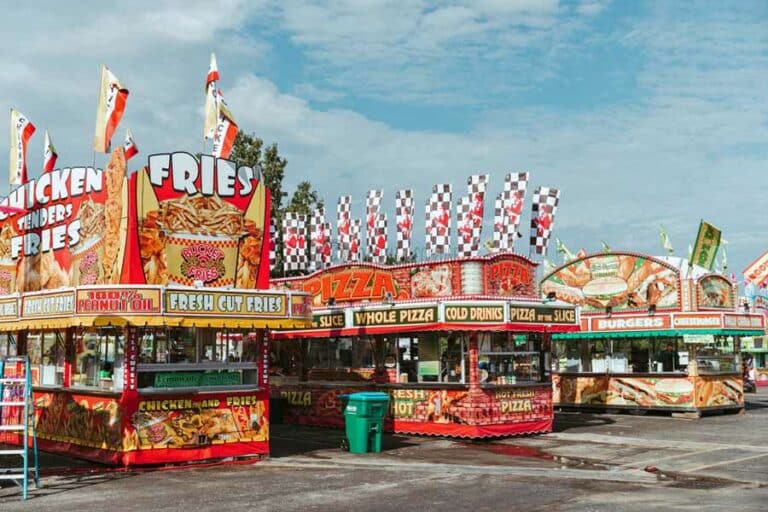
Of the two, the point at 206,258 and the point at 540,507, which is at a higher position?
the point at 206,258

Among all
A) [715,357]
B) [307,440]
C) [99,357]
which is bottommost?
[307,440]

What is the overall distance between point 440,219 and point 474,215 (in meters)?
1.11

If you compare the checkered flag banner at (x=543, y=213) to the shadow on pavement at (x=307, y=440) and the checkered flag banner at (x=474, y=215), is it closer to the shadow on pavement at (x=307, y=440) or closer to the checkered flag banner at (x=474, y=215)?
the checkered flag banner at (x=474, y=215)

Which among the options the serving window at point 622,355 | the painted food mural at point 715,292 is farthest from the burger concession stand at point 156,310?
the painted food mural at point 715,292

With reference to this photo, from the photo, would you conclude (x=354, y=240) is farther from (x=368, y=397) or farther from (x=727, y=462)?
(x=727, y=462)

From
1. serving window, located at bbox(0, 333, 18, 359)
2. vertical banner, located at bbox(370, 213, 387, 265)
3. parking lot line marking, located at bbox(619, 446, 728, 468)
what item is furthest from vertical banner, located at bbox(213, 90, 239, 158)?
parking lot line marking, located at bbox(619, 446, 728, 468)

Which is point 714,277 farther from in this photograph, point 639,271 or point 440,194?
point 440,194

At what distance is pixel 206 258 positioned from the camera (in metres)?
17.8

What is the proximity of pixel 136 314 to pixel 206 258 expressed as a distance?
2.12 metres

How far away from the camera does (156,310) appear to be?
53.6 feet

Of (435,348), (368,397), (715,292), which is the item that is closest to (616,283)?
(715,292)

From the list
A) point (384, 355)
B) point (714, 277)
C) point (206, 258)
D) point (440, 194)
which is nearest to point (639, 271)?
point (714, 277)

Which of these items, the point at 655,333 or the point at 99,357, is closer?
the point at 99,357

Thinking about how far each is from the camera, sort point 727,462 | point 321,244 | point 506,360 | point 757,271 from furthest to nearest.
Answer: point 757,271, point 321,244, point 506,360, point 727,462
